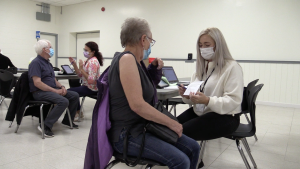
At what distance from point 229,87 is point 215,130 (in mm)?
304

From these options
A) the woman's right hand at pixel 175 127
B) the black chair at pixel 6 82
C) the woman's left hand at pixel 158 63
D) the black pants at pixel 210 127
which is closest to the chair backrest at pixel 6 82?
the black chair at pixel 6 82

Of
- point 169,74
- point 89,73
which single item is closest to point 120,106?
point 169,74

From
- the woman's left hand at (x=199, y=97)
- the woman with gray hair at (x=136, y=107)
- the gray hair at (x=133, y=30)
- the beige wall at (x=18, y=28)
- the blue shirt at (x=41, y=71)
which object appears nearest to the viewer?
the woman with gray hair at (x=136, y=107)

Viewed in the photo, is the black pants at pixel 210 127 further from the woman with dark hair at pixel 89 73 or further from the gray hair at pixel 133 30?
the woman with dark hair at pixel 89 73

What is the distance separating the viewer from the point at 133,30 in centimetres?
126

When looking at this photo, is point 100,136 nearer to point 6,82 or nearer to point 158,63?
point 158,63

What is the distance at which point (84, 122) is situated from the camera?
11.1 ft

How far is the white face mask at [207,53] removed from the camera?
169 cm

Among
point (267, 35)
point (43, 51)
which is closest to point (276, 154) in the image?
point (43, 51)

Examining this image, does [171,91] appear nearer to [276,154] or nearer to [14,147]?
[276,154]

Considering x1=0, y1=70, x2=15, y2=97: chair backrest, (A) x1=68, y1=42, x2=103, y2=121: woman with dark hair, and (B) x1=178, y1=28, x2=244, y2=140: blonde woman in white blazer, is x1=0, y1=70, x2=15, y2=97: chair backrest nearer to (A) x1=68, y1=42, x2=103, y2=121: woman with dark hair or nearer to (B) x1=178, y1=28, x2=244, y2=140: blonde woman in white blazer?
(A) x1=68, y1=42, x2=103, y2=121: woman with dark hair

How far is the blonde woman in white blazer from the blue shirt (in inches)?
68.7

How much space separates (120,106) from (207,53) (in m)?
0.84

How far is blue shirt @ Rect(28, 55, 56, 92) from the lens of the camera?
2.58 metres
